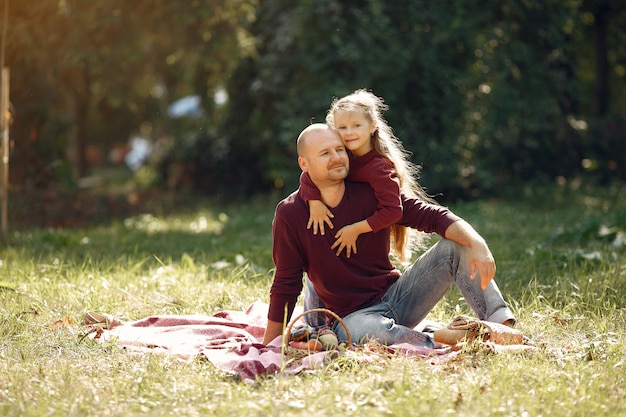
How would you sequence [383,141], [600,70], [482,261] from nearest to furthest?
[482,261] < [383,141] < [600,70]

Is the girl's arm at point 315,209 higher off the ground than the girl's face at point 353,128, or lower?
lower

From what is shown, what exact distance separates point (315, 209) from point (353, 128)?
45cm

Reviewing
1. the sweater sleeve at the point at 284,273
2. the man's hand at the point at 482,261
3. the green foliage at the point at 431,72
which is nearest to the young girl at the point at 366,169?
the sweater sleeve at the point at 284,273

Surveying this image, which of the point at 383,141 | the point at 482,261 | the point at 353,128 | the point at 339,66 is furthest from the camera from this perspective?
the point at 339,66

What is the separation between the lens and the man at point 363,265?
3.88 m

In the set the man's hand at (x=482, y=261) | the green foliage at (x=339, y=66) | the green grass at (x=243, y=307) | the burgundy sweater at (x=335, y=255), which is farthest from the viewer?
the green foliage at (x=339, y=66)

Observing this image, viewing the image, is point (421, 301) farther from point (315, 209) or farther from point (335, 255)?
point (315, 209)

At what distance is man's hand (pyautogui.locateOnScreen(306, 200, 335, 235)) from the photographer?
389 cm

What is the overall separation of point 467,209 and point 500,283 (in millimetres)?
4725

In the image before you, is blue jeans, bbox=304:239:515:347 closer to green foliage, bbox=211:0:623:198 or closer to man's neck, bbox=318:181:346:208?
man's neck, bbox=318:181:346:208

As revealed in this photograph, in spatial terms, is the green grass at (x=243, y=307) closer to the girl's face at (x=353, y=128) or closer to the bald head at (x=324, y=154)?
the bald head at (x=324, y=154)

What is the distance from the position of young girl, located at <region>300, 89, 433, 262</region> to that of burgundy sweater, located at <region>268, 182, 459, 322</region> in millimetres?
57

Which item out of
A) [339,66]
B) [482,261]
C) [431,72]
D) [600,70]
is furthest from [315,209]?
[600,70]

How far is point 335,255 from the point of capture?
396cm
